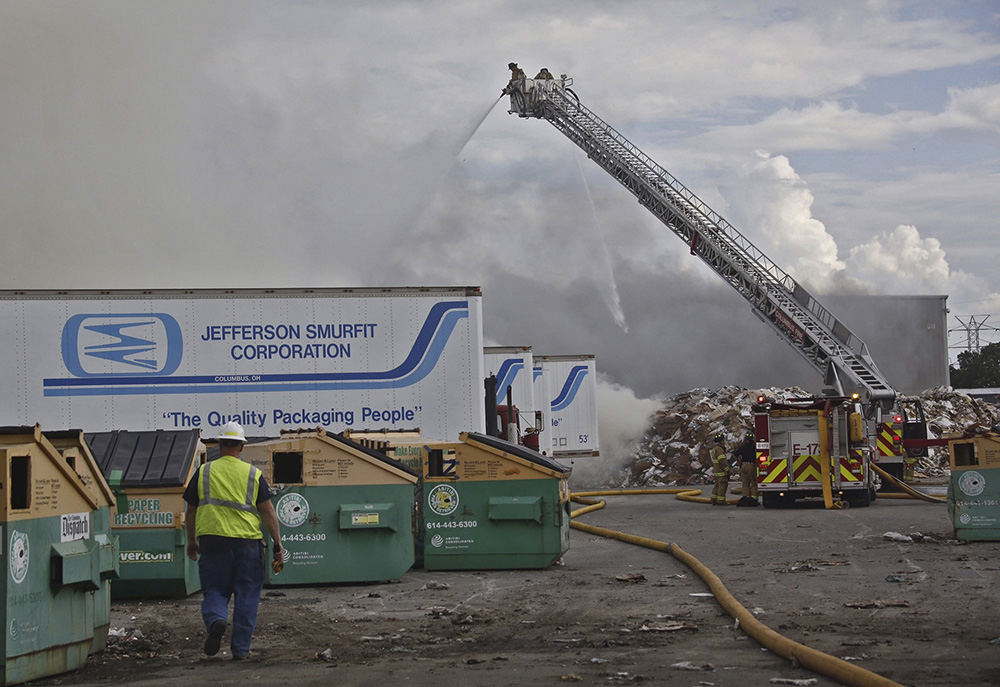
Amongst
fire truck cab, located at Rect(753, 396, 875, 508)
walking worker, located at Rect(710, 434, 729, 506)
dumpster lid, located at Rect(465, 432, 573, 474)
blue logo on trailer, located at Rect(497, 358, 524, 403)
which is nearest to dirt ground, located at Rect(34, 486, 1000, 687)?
dumpster lid, located at Rect(465, 432, 573, 474)

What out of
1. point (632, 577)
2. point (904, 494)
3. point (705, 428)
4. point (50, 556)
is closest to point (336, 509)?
point (632, 577)

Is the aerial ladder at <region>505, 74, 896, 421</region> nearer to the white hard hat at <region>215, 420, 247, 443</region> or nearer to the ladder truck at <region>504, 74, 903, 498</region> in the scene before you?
the ladder truck at <region>504, 74, 903, 498</region>

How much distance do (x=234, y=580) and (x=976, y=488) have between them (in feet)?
31.7

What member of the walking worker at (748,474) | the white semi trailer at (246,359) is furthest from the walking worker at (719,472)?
the white semi trailer at (246,359)

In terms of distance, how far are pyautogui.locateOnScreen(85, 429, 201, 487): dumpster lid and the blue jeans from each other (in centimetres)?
330

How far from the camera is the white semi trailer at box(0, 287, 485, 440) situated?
17281 millimetres

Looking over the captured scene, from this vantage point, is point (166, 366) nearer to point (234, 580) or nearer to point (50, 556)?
point (234, 580)

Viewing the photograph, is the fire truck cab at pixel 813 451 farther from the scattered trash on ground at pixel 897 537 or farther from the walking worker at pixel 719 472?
the scattered trash on ground at pixel 897 537

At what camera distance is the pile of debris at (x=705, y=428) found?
33219mm

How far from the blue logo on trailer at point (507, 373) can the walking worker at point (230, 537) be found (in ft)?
66.2

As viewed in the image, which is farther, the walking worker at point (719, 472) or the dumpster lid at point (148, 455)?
the walking worker at point (719, 472)

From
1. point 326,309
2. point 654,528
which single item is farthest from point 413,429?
point 654,528

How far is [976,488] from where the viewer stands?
1376cm

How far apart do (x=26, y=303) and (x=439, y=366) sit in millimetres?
6202
